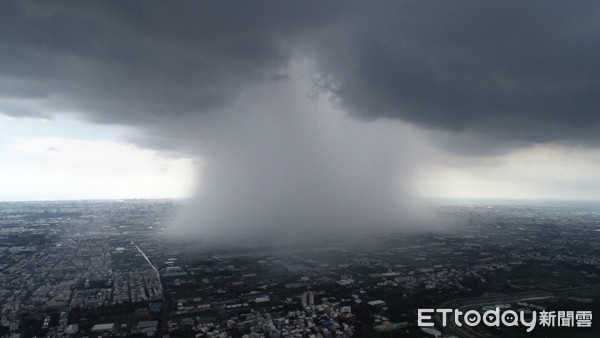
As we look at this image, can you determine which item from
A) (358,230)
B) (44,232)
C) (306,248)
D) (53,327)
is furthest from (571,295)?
(44,232)

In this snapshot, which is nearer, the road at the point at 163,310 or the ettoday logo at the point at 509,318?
the road at the point at 163,310

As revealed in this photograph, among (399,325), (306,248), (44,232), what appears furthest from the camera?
(44,232)

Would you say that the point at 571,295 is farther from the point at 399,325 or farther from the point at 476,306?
the point at 399,325

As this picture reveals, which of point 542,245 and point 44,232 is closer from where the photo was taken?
point 542,245

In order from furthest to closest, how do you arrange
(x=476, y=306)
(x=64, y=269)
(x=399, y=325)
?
(x=64, y=269) → (x=476, y=306) → (x=399, y=325)

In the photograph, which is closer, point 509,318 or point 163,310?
point 509,318

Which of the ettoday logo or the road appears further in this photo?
the ettoday logo
